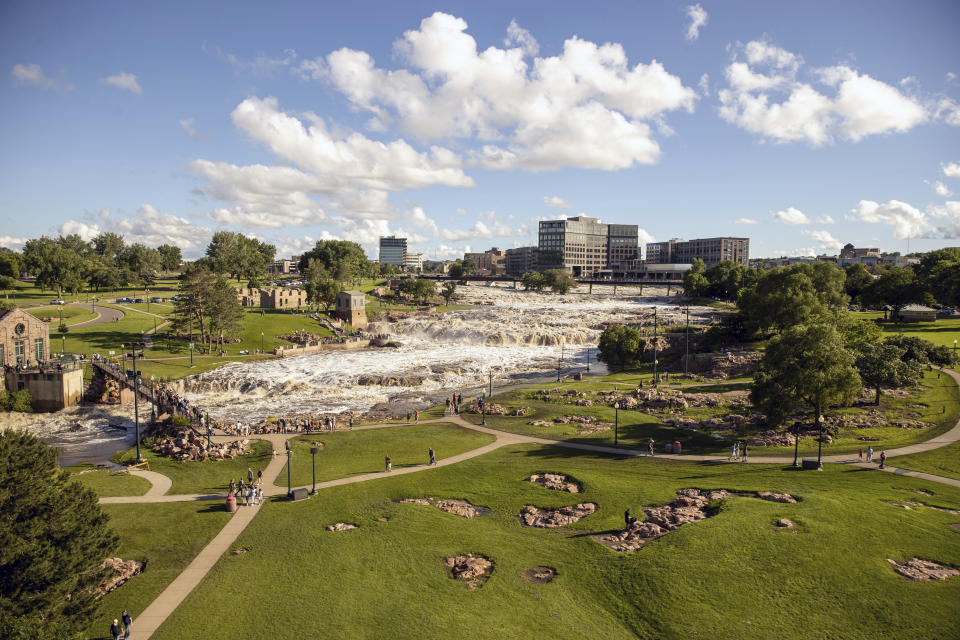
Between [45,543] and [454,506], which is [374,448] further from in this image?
[45,543]

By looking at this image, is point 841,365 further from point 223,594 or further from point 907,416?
point 223,594

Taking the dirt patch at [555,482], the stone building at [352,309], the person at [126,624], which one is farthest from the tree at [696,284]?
the person at [126,624]

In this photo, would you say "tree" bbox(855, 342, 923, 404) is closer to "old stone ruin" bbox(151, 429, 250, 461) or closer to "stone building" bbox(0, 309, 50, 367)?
"old stone ruin" bbox(151, 429, 250, 461)

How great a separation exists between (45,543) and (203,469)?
18190 mm

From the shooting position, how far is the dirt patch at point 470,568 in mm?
21312

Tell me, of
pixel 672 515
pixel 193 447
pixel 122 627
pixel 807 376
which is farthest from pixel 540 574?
pixel 807 376

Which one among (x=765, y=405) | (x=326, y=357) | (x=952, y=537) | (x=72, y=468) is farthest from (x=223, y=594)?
(x=326, y=357)

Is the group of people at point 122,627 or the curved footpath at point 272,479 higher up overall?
the group of people at point 122,627

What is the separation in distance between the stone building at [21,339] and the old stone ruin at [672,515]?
68.6 meters

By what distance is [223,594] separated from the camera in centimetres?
2000

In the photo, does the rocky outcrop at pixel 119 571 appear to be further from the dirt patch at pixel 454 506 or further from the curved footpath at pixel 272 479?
the dirt patch at pixel 454 506

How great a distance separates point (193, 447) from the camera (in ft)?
123

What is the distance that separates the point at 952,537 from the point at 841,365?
18793 millimetres

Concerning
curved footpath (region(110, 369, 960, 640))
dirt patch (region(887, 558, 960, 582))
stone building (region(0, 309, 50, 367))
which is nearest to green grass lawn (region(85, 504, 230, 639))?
curved footpath (region(110, 369, 960, 640))
